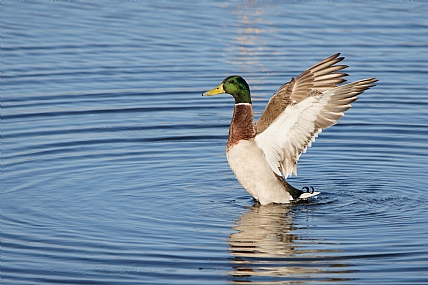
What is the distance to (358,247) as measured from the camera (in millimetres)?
7973

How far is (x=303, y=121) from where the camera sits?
912 cm

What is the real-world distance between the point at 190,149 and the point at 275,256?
4.06 metres

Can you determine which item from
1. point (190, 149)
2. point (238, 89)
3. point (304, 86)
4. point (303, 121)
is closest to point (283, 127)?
point (303, 121)

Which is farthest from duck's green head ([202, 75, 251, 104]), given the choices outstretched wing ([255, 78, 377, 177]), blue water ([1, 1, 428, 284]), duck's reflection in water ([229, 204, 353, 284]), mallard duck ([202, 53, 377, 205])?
duck's reflection in water ([229, 204, 353, 284])

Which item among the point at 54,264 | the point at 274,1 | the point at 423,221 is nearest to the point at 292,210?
the point at 423,221

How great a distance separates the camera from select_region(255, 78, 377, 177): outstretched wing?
893cm

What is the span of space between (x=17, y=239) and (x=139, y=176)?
2515 millimetres

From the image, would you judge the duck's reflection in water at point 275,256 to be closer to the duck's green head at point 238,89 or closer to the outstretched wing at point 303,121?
the outstretched wing at point 303,121

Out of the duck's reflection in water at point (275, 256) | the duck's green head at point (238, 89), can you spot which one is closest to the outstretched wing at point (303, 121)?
the duck's green head at point (238, 89)

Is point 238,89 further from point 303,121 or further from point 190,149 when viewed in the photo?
point 190,149

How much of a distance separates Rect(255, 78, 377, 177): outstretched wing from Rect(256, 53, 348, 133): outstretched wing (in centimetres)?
38

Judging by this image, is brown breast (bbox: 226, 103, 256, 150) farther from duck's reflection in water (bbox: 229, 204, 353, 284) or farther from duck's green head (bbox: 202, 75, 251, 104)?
duck's reflection in water (bbox: 229, 204, 353, 284)

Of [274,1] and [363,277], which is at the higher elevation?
[274,1]

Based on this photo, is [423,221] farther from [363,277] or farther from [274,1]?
[274,1]
